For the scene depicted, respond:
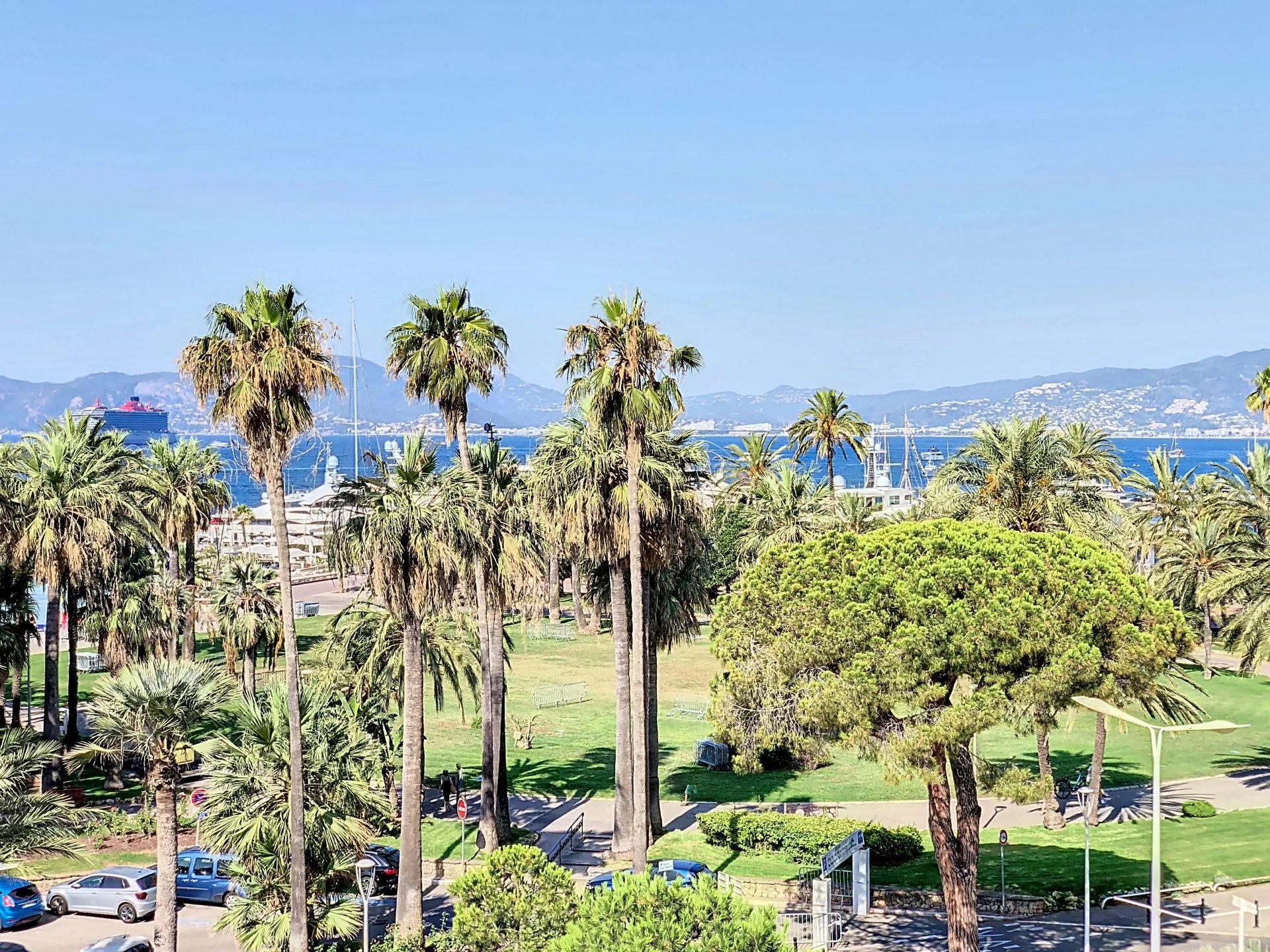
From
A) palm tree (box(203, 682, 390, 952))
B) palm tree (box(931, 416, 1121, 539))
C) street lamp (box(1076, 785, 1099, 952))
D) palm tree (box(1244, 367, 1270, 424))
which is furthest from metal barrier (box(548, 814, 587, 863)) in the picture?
palm tree (box(1244, 367, 1270, 424))

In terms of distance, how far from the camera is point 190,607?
40.4 m

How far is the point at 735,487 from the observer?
65125mm

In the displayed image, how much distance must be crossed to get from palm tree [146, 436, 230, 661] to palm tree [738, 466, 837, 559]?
20.7 meters

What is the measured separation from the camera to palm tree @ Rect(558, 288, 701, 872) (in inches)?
931

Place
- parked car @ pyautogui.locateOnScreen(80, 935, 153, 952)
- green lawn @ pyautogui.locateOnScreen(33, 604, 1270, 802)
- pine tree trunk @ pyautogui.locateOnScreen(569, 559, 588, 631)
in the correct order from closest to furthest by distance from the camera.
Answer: parked car @ pyautogui.locateOnScreen(80, 935, 153, 952), green lawn @ pyautogui.locateOnScreen(33, 604, 1270, 802), pine tree trunk @ pyautogui.locateOnScreen(569, 559, 588, 631)

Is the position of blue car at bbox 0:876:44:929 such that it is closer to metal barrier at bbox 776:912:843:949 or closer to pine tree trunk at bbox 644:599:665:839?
pine tree trunk at bbox 644:599:665:839

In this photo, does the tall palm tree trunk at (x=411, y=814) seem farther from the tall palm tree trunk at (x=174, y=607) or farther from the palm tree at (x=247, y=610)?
the palm tree at (x=247, y=610)

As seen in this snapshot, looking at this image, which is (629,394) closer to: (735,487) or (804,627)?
(804,627)

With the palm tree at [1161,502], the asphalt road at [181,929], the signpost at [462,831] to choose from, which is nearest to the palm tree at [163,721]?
the asphalt road at [181,929]

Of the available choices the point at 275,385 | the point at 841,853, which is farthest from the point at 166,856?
the point at 841,853

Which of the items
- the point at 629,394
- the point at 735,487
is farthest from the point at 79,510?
the point at 735,487

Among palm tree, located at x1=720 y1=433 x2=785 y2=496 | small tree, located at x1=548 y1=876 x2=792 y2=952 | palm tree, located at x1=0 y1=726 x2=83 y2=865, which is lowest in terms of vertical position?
small tree, located at x1=548 y1=876 x2=792 y2=952

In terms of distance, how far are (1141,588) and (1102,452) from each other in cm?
1587

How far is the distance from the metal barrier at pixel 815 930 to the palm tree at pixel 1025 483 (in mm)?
12030
